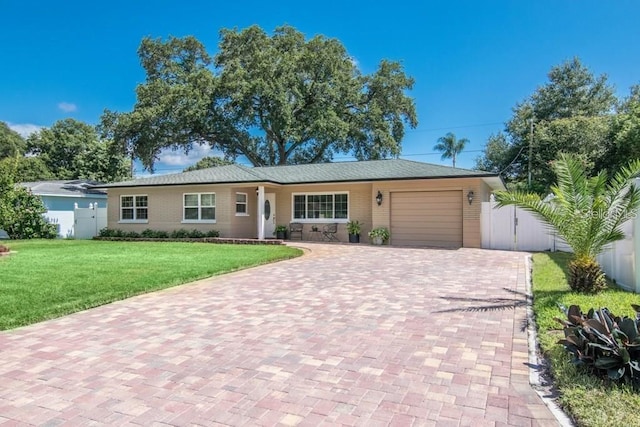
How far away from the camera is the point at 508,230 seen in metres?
15.4

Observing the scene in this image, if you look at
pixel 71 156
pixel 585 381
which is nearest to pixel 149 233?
pixel 585 381

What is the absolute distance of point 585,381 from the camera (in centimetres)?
349

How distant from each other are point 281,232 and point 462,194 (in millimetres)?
8278

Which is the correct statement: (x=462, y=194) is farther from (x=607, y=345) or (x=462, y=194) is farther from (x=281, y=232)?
(x=607, y=345)

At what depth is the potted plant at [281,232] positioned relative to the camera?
19625 mm

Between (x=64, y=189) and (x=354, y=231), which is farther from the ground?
(x=64, y=189)

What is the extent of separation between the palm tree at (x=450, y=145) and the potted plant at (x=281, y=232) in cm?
3357

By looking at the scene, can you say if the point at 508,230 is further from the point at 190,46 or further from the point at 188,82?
the point at 190,46

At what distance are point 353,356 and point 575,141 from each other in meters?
29.8

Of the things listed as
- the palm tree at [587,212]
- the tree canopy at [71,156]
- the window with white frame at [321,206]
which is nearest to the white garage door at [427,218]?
the window with white frame at [321,206]

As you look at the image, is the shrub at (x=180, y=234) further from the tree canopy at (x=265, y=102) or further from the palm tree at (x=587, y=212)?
the palm tree at (x=587, y=212)

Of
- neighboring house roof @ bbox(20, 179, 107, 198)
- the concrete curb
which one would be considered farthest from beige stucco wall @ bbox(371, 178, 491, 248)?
neighboring house roof @ bbox(20, 179, 107, 198)

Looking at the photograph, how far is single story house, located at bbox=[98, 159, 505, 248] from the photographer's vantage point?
16.6 m

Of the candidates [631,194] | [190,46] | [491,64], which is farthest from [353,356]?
[190,46]
